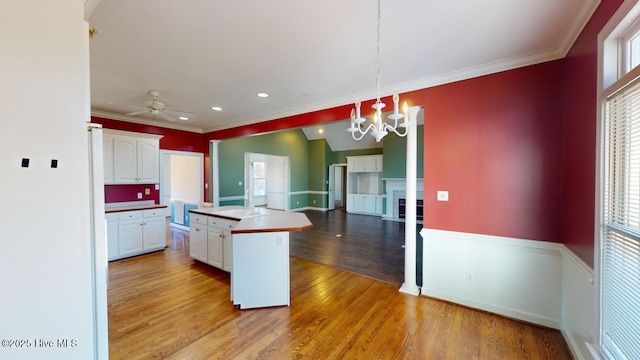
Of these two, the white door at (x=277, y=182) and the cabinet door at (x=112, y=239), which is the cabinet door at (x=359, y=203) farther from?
the cabinet door at (x=112, y=239)

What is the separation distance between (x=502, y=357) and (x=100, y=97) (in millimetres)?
5604

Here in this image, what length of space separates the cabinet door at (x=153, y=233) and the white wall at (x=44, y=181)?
155 inches

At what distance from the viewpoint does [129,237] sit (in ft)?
13.6

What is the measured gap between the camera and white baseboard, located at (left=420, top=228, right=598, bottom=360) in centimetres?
198

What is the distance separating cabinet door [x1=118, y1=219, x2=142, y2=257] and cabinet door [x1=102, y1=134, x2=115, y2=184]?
0.82 m

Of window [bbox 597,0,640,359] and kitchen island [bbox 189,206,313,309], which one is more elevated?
Answer: window [bbox 597,0,640,359]

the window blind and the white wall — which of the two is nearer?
the white wall

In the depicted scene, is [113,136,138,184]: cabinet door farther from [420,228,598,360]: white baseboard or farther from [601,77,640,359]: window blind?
[601,77,640,359]: window blind

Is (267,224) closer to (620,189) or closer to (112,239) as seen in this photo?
(620,189)

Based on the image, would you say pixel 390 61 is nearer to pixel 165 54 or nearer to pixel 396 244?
pixel 165 54

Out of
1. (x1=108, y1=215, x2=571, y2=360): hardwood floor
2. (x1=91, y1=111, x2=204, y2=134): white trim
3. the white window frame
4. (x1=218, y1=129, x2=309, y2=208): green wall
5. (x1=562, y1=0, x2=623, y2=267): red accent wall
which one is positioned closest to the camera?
the white window frame

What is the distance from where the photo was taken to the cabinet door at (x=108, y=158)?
13.7 ft

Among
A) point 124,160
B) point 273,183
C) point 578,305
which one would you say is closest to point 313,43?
point 578,305

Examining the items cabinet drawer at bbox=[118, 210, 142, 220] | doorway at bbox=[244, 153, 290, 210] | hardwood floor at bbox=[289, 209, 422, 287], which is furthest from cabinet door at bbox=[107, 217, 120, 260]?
doorway at bbox=[244, 153, 290, 210]
